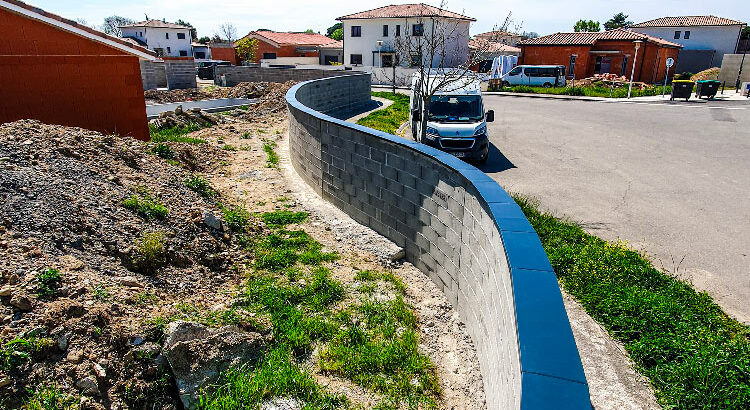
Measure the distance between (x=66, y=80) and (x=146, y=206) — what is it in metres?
6.39

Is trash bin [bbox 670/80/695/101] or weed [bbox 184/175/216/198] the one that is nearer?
weed [bbox 184/175/216/198]

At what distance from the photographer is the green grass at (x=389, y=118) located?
16250mm

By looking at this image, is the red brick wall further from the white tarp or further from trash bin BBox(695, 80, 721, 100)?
trash bin BBox(695, 80, 721, 100)

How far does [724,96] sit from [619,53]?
1086cm

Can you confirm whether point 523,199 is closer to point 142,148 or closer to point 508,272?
point 508,272

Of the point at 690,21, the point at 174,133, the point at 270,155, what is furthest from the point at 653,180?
the point at 690,21

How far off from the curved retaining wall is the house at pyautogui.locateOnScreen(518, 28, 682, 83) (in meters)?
36.2

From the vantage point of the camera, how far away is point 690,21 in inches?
2014

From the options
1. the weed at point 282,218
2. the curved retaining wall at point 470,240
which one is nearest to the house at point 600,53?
the curved retaining wall at point 470,240

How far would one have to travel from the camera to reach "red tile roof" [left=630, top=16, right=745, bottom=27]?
49.2 m

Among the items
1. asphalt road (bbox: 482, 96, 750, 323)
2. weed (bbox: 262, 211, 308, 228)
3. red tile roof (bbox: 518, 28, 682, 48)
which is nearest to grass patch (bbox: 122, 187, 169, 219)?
weed (bbox: 262, 211, 308, 228)

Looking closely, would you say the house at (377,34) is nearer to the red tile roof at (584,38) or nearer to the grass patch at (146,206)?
the red tile roof at (584,38)

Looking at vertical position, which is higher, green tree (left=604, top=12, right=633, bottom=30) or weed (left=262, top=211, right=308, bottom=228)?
green tree (left=604, top=12, right=633, bottom=30)

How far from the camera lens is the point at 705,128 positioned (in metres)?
18.7
